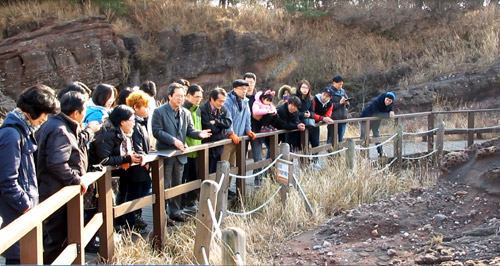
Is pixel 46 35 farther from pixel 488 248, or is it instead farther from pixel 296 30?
pixel 488 248

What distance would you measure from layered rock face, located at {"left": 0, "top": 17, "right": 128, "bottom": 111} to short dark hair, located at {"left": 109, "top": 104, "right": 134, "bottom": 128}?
39.2 ft

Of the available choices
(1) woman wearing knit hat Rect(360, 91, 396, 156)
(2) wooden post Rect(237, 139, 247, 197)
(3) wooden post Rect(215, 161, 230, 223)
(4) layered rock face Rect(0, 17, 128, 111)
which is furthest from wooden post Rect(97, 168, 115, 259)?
(4) layered rock face Rect(0, 17, 128, 111)

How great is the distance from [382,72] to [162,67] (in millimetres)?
8534

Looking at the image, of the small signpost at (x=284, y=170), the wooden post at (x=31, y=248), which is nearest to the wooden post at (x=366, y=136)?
the small signpost at (x=284, y=170)

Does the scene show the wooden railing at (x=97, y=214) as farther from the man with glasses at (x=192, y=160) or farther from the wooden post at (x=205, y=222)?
the wooden post at (x=205, y=222)

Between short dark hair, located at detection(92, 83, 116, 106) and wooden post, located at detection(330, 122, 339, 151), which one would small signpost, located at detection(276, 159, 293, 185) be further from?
wooden post, located at detection(330, 122, 339, 151)

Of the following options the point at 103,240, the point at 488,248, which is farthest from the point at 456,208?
the point at 103,240

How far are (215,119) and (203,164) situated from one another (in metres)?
0.78

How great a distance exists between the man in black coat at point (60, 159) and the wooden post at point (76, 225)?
0.47 ft

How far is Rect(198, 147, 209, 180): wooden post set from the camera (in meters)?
6.03

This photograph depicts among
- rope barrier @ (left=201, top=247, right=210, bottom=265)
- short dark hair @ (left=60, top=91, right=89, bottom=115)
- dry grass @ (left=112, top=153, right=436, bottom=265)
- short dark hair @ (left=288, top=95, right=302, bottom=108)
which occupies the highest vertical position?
short dark hair @ (left=60, top=91, right=89, bottom=115)

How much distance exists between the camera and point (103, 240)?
4441 mm

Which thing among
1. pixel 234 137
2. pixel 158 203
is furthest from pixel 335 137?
pixel 158 203

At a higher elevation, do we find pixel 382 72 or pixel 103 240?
pixel 382 72
